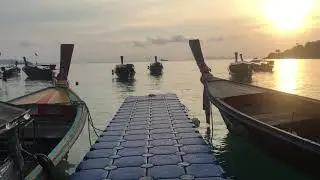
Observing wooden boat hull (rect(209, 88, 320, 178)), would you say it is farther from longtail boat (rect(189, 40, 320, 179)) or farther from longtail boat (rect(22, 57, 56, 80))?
longtail boat (rect(22, 57, 56, 80))

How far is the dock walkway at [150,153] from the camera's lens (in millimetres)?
9961

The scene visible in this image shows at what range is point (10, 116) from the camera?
27.5 ft

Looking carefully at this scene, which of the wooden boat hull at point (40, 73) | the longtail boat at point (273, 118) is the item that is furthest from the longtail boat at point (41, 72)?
the longtail boat at point (273, 118)

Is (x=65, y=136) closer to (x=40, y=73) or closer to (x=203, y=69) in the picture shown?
(x=203, y=69)

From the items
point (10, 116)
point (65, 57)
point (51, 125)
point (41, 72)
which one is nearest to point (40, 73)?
point (41, 72)

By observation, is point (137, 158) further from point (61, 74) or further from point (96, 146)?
point (61, 74)

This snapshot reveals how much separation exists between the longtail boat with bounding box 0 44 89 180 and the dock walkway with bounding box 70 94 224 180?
1.04 m

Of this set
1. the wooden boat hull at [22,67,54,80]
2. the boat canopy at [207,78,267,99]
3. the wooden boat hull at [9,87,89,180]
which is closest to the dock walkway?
the wooden boat hull at [9,87,89,180]

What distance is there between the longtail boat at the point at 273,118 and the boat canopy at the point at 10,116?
8.13m

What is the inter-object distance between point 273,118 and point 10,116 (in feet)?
46.4

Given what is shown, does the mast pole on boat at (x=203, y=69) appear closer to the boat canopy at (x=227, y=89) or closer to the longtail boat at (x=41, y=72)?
the boat canopy at (x=227, y=89)

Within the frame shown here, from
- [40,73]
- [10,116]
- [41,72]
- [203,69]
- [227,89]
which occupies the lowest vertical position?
[40,73]

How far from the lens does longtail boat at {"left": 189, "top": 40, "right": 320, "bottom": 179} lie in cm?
1274

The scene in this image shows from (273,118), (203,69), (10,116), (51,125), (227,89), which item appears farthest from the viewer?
(203,69)
